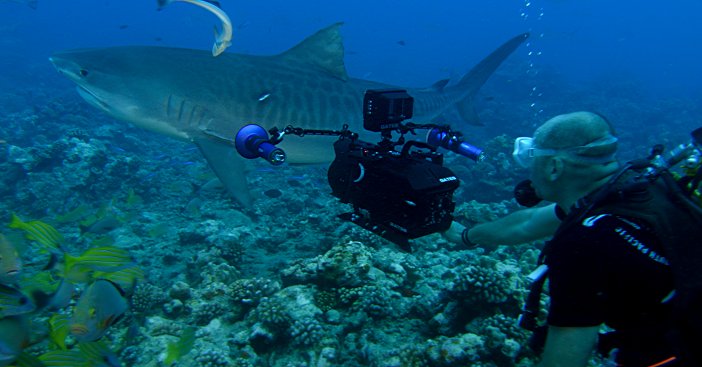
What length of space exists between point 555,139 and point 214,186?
6682 mm

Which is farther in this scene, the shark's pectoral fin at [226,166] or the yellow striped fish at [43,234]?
the shark's pectoral fin at [226,166]

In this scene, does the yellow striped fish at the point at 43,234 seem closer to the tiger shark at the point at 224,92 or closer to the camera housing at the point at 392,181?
the tiger shark at the point at 224,92

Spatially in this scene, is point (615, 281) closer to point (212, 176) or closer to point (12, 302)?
point (12, 302)

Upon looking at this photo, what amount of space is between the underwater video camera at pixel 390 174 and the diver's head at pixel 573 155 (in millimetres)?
540

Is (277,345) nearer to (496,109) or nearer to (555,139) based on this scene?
(555,139)

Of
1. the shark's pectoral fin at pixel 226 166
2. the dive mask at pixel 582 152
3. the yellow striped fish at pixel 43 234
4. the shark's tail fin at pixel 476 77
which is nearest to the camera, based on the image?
the dive mask at pixel 582 152

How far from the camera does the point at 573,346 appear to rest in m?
1.79

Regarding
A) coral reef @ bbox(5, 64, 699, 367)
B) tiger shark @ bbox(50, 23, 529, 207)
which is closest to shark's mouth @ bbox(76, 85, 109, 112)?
tiger shark @ bbox(50, 23, 529, 207)

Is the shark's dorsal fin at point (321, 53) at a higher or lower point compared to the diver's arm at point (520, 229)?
higher

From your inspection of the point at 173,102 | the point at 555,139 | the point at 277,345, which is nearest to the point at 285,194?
the point at 173,102

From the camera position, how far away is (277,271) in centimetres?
586

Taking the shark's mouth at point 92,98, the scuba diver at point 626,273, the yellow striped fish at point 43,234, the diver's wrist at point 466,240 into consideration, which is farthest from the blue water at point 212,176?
the shark's mouth at point 92,98

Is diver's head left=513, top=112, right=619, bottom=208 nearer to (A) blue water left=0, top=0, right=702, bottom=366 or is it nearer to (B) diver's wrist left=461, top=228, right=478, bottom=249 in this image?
(B) diver's wrist left=461, top=228, right=478, bottom=249

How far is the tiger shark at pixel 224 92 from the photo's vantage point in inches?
204
